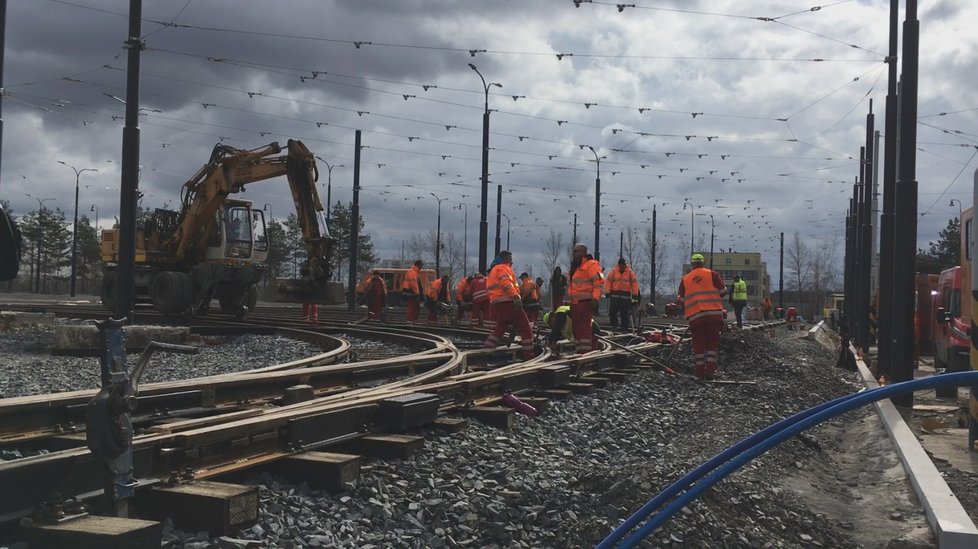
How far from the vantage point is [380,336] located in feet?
55.4

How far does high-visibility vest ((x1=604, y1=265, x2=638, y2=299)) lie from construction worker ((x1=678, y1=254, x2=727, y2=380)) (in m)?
6.88

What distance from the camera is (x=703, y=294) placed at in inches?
505

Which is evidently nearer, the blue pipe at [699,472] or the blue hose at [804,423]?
the blue hose at [804,423]

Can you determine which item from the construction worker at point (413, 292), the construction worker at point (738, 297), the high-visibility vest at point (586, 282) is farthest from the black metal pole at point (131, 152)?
the construction worker at point (738, 297)

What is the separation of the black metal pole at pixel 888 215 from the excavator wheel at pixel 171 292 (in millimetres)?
15418

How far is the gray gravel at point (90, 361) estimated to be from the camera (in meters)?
9.52

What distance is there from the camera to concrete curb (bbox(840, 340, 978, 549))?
491cm

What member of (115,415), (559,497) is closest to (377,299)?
(559,497)

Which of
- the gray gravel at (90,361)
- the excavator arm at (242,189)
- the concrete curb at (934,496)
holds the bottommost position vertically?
the concrete curb at (934,496)

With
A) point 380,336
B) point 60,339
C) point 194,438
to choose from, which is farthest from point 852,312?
point 194,438

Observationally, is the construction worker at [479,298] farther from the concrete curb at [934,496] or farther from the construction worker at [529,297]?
the concrete curb at [934,496]

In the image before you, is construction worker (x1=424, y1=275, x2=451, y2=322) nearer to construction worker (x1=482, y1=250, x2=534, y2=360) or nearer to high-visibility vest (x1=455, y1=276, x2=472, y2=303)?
high-visibility vest (x1=455, y1=276, x2=472, y2=303)

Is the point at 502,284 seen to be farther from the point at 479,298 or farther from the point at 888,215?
the point at 479,298

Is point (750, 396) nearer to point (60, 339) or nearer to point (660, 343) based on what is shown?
point (660, 343)
